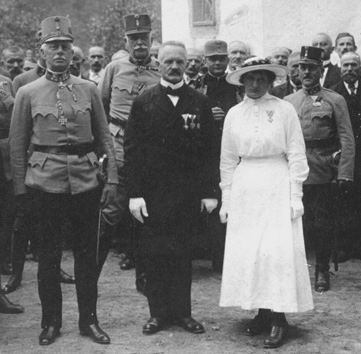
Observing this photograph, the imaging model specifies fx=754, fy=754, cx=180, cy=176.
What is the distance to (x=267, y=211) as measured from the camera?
5.50 metres

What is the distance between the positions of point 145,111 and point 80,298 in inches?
58.7

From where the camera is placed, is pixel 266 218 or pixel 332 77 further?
pixel 332 77

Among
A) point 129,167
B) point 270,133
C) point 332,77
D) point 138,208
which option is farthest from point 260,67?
point 332,77

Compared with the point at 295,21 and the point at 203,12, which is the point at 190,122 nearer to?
the point at 295,21

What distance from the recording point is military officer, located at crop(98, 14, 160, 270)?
7094mm

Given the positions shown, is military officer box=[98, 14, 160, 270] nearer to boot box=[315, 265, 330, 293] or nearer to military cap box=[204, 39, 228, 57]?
military cap box=[204, 39, 228, 57]

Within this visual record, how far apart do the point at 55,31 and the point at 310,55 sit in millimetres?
2550

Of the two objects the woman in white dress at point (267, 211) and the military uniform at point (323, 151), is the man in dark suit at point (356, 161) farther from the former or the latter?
the woman in white dress at point (267, 211)

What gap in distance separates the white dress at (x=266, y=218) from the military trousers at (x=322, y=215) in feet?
5.11

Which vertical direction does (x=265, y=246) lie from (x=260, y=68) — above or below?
below

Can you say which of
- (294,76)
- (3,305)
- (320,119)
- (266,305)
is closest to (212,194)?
(266,305)

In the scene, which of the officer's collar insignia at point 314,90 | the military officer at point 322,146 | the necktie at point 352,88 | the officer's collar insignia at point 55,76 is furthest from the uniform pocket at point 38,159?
the necktie at point 352,88

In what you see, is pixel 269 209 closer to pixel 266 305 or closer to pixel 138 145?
pixel 266 305

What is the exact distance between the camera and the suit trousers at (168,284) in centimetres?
583
